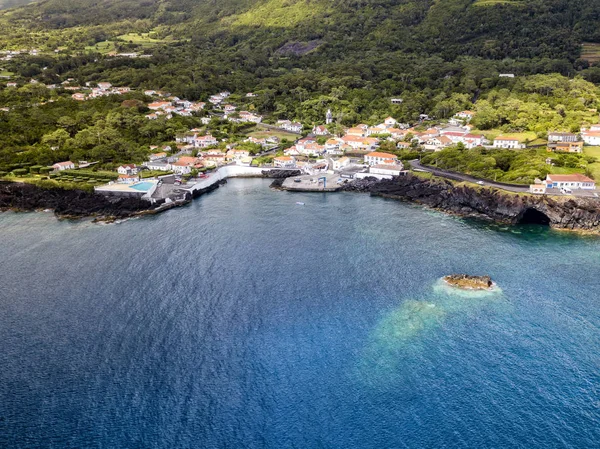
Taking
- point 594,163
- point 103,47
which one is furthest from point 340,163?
point 103,47

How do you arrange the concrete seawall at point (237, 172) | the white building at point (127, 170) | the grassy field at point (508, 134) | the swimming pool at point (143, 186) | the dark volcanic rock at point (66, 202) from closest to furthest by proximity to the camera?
the dark volcanic rock at point (66, 202), the swimming pool at point (143, 186), the white building at point (127, 170), the concrete seawall at point (237, 172), the grassy field at point (508, 134)

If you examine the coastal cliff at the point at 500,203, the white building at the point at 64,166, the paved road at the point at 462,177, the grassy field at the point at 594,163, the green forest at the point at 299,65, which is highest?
the green forest at the point at 299,65

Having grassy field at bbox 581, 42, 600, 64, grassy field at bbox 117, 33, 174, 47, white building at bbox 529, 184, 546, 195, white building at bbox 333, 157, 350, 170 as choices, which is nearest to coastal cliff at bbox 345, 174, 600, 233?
white building at bbox 529, 184, 546, 195

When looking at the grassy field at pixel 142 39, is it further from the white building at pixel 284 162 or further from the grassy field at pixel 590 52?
the grassy field at pixel 590 52

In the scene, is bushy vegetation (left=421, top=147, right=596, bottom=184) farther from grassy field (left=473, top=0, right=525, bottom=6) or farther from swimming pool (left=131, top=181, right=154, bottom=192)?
grassy field (left=473, top=0, right=525, bottom=6)

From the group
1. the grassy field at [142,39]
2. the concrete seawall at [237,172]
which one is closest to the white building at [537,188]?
the concrete seawall at [237,172]

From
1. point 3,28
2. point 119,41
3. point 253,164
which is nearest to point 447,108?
point 253,164

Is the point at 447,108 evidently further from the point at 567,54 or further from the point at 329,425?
the point at 329,425
